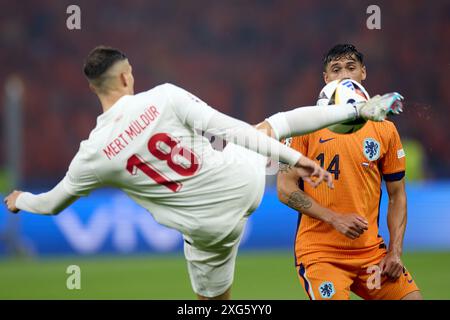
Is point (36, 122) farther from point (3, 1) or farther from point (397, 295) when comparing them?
point (397, 295)

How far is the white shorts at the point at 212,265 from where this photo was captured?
16.2ft

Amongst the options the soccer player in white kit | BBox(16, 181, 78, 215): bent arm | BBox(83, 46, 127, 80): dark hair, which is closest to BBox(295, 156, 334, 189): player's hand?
the soccer player in white kit

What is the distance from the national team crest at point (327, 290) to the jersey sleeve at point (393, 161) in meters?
0.86

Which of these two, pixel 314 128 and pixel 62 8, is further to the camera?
pixel 62 8

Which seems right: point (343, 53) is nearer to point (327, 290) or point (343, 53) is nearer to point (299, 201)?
point (299, 201)

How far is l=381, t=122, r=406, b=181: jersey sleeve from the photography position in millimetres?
5117

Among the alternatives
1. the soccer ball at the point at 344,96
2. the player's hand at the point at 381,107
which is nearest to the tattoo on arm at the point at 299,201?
the soccer ball at the point at 344,96

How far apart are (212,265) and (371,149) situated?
1.28 meters

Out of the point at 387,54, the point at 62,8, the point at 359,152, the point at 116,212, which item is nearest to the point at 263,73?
the point at 387,54

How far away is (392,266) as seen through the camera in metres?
4.91

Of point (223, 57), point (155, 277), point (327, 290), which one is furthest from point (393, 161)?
point (223, 57)

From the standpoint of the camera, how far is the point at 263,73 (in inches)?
802

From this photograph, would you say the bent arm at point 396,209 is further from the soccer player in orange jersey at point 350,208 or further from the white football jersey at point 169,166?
the white football jersey at point 169,166
